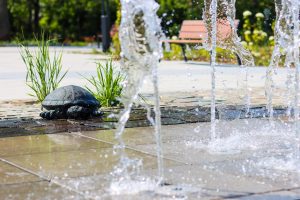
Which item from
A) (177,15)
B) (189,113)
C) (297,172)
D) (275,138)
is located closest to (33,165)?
(297,172)

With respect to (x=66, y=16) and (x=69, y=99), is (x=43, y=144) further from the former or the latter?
(x=66, y=16)

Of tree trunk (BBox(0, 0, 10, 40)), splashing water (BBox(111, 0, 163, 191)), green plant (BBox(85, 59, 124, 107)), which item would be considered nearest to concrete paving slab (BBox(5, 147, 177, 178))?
splashing water (BBox(111, 0, 163, 191))

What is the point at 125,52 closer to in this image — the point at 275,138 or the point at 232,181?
the point at 232,181

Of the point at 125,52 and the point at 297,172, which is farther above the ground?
the point at 125,52

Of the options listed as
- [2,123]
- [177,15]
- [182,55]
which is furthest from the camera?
[177,15]

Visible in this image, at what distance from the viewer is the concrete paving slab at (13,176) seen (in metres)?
4.58

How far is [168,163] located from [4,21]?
90.2 feet

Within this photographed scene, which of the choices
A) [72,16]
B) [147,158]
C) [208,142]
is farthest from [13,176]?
[72,16]

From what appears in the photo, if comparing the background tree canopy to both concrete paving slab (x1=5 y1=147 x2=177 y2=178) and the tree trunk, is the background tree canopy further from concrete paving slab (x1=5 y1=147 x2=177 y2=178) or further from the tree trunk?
concrete paving slab (x1=5 y1=147 x2=177 y2=178)

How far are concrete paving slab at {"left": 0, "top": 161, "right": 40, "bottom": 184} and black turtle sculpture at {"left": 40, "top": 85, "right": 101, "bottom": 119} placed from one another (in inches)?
99.2

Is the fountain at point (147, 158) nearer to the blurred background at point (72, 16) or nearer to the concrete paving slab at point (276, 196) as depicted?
the concrete paving slab at point (276, 196)

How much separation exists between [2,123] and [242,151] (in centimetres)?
294

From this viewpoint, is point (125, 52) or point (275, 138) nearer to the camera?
point (125, 52)

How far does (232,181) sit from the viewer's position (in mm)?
4539
